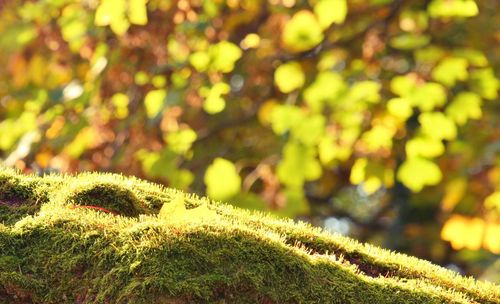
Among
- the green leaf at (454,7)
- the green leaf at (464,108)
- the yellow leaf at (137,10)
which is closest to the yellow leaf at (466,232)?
the green leaf at (464,108)

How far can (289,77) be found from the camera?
899 centimetres

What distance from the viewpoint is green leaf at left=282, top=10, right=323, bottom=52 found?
8.75 m

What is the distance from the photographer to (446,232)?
9406 mm

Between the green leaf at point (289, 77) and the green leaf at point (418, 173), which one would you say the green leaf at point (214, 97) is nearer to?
the green leaf at point (289, 77)

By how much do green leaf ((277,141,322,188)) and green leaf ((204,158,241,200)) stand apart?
373mm

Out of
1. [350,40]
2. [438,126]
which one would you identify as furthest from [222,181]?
[350,40]

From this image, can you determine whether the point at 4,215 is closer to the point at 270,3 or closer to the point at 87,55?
the point at 270,3

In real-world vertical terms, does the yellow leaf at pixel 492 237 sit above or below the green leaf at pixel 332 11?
below

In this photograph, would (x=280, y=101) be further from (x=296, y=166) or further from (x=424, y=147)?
(x=296, y=166)

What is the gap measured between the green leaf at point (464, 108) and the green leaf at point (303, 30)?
4.21ft

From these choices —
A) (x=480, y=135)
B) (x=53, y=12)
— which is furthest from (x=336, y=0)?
(x=53, y=12)

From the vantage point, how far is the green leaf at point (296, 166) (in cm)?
804

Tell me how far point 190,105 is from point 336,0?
7.42 feet

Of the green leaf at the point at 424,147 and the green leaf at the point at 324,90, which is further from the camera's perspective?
the green leaf at the point at 424,147
